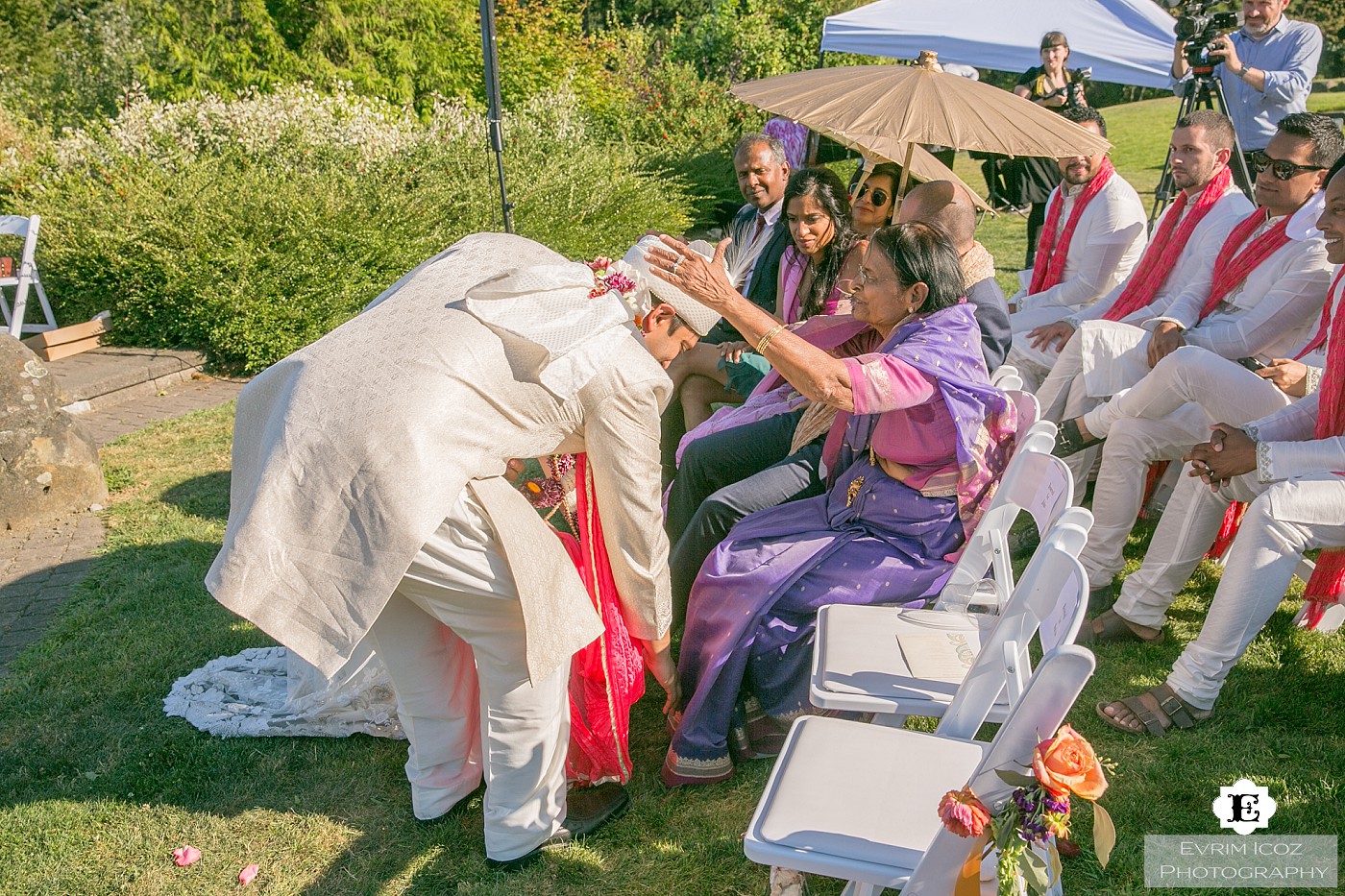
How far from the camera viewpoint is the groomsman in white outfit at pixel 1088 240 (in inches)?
199

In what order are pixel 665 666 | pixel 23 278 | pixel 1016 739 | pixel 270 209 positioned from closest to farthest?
pixel 1016 739, pixel 665 666, pixel 23 278, pixel 270 209

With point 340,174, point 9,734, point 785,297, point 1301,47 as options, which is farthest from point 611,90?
point 9,734

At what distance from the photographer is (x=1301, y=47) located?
6426 millimetres

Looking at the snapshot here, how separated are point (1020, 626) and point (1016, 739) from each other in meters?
0.47

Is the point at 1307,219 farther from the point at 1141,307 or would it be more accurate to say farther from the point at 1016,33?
the point at 1016,33

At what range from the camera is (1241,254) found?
418cm

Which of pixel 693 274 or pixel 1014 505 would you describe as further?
pixel 1014 505

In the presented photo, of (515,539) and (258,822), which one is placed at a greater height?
(515,539)

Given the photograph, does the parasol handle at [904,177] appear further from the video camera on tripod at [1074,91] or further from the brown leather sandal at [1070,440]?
the video camera on tripod at [1074,91]

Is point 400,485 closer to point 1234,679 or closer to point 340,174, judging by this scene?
point 1234,679

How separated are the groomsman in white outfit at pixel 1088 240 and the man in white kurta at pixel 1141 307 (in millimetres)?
118

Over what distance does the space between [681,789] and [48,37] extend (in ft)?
76.9

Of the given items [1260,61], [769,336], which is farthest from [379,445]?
[1260,61]

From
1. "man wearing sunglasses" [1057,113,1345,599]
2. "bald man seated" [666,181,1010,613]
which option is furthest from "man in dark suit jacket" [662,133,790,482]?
"man wearing sunglasses" [1057,113,1345,599]
